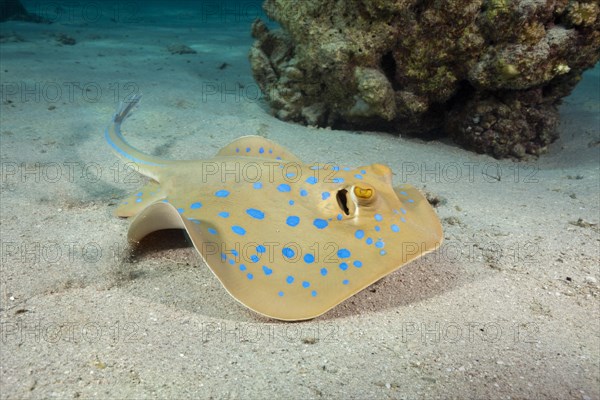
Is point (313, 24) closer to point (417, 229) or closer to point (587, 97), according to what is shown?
point (417, 229)

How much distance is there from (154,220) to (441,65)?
492cm

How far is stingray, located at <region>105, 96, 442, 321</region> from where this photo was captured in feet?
7.63

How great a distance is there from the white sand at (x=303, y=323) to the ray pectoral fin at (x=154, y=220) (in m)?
0.38

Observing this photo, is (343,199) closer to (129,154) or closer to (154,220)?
(154,220)

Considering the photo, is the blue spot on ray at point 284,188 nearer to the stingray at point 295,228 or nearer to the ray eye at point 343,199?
the stingray at point 295,228

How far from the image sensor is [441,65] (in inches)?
227

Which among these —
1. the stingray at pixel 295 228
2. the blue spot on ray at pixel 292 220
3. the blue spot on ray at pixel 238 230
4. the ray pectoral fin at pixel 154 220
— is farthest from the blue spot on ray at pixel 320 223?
the ray pectoral fin at pixel 154 220

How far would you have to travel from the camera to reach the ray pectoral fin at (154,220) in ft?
8.72

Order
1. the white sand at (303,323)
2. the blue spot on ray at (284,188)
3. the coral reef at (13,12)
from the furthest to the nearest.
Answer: the coral reef at (13,12), the blue spot on ray at (284,188), the white sand at (303,323)

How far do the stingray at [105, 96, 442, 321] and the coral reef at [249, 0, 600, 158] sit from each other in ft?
10.6

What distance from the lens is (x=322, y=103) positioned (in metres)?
6.97
